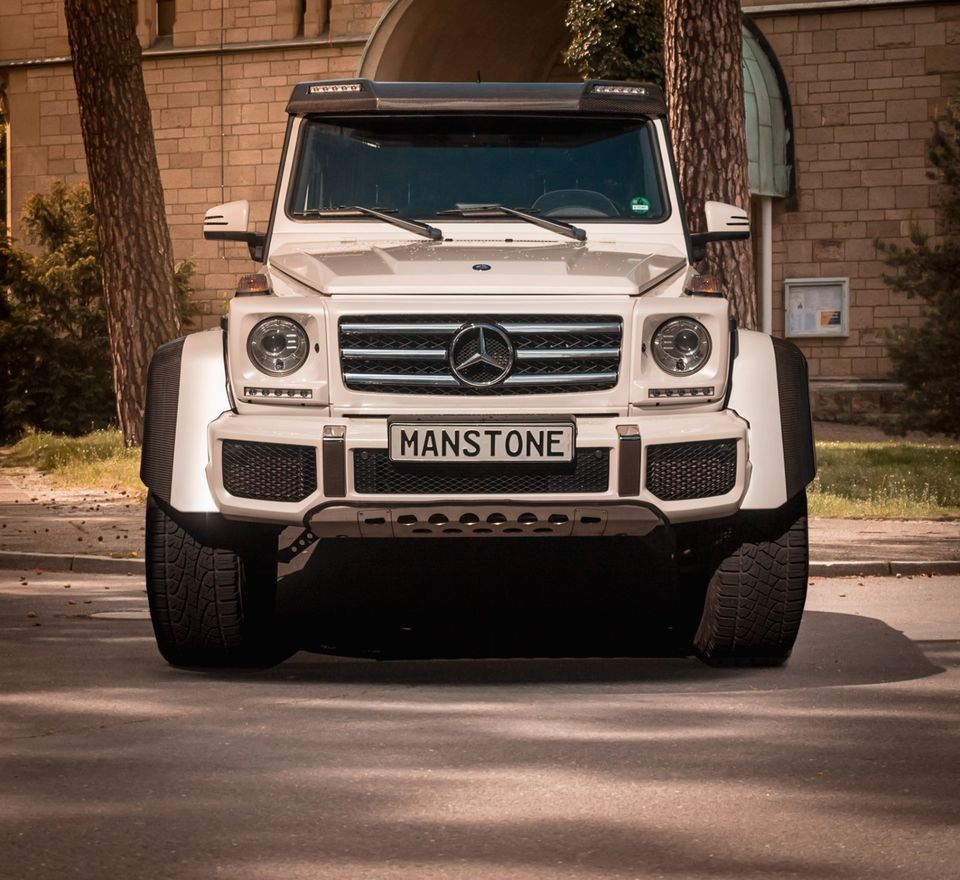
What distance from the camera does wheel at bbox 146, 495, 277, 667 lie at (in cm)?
734

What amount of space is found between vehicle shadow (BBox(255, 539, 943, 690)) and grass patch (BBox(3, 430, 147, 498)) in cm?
699

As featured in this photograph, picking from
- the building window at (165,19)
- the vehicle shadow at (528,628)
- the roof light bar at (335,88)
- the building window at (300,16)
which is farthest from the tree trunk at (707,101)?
the building window at (165,19)

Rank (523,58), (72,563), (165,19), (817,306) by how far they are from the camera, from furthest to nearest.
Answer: (165,19) < (523,58) < (817,306) < (72,563)

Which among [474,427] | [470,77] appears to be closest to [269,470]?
[474,427]

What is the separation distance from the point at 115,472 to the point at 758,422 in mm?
12793

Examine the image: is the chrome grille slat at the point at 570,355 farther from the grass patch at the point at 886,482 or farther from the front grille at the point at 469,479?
the grass patch at the point at 886,482

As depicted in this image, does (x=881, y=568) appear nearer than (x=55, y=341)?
Yes

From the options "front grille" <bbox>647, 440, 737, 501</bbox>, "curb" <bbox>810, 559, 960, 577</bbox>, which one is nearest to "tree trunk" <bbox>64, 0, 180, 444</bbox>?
"curb" <bbox>810, 559, 960, 577</bbox>

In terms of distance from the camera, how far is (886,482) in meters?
17.5

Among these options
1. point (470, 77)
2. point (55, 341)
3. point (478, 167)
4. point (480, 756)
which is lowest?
point (55, 341)

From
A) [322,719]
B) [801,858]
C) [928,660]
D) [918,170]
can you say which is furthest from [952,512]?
[918,170]

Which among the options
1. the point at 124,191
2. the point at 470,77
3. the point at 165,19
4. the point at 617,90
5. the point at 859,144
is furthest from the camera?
the point at 165,19

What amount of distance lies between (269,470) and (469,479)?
0.75 metres

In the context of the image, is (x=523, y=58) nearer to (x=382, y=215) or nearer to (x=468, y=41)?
(x=468, y=41)
